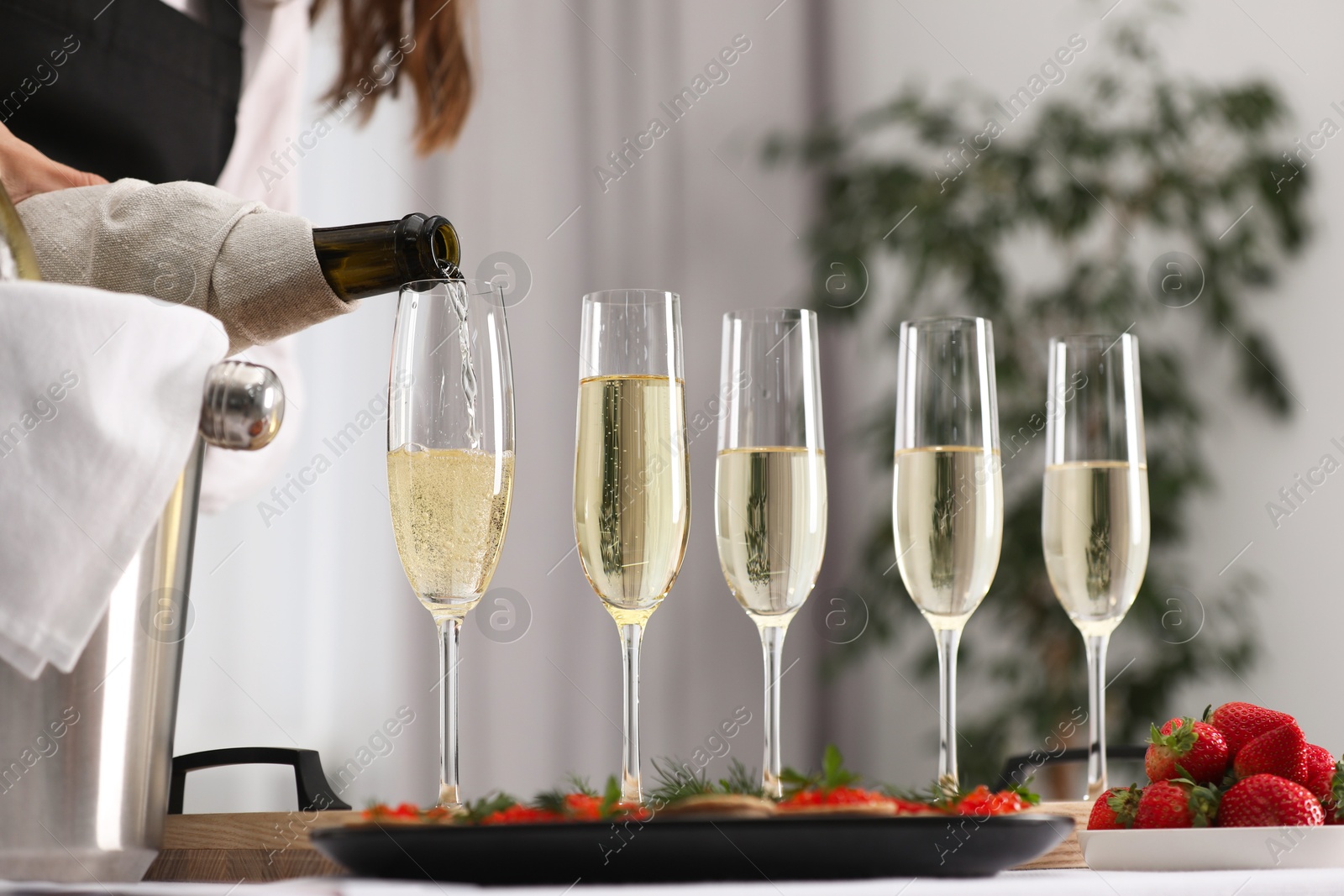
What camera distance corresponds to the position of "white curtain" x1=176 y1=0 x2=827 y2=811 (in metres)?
2.42

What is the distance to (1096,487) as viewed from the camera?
97 centimetres

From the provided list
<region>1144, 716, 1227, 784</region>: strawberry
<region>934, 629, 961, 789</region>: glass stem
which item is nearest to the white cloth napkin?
<region>934, 629, 961, 789</region>: glass stem

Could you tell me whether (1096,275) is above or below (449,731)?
above

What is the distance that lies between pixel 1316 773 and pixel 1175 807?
91 mm

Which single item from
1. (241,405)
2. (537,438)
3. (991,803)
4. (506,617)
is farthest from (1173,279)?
(241,405)

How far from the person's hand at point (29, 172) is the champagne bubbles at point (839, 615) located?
1.98 m

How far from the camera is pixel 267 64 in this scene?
162 cm

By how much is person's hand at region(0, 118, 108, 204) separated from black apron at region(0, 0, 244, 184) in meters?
0.18

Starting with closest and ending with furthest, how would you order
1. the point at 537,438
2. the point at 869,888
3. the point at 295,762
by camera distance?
the point at 869,888, the point at 295,762, the point at 537,438

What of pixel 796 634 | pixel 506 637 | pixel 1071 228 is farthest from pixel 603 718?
pixel 1071 228

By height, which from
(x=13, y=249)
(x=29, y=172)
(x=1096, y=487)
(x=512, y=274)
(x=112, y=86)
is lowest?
(x=1096, y=487)

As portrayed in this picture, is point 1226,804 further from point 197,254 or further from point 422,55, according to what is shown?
point 422,55

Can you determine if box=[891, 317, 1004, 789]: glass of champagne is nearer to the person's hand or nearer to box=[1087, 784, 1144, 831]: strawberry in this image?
box=[1087, 784, 1144, 831]: strawberry

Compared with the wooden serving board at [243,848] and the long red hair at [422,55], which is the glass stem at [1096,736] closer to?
the wooden serving board at [243,848]
